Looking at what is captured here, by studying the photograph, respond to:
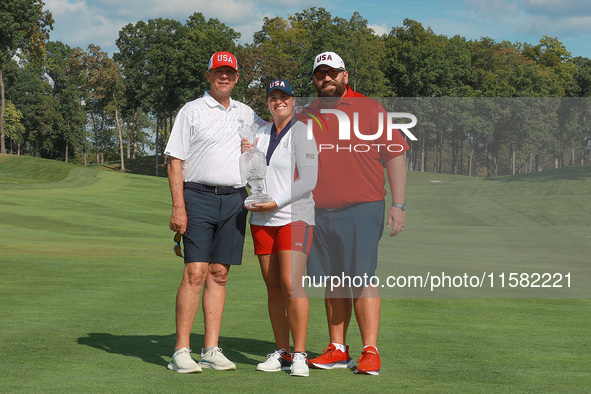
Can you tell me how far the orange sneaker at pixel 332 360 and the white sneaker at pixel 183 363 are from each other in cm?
92

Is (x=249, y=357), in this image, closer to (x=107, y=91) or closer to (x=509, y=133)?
(x=509, y=133)

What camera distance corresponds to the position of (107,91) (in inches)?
3009

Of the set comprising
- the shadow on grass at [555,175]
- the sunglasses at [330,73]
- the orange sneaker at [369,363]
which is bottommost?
the orange sneaker at [369,363]

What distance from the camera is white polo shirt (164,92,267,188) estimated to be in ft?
19.0

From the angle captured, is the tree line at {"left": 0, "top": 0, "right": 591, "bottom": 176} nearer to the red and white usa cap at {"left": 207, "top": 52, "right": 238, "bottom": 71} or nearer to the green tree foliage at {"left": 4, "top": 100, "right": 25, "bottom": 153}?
the green tree foliage at {"left": 4, "top": 100, "right": 25, "bottom": 153}

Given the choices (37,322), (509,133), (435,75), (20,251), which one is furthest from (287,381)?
(435,75)

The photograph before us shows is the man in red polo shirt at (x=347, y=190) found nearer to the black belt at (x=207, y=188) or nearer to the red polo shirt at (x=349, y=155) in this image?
the red polo shirt at (x=349, y=155)

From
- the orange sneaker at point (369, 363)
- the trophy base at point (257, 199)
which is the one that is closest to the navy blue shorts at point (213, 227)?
the trophy base at point (257, 199)

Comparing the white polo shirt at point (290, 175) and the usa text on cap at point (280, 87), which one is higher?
the usa text on cap at point (280, 87)

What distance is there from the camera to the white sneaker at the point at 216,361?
17.9 feet

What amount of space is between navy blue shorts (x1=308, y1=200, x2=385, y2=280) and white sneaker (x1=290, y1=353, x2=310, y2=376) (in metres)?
0.70

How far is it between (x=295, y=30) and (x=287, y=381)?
257 ft

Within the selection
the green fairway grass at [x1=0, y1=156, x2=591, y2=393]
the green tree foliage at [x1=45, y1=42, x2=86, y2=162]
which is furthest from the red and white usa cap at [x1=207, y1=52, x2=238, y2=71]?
the green tree foliage at [x1=45, y1=42, x2=86, y2=162]

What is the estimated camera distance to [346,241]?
5.71 metres
